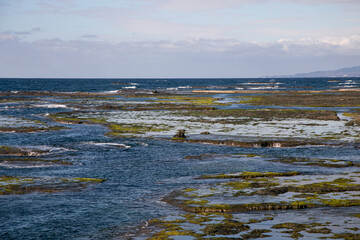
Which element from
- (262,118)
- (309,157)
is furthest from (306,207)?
(262,118)

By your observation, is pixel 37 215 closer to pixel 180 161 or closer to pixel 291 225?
pixel 291 225

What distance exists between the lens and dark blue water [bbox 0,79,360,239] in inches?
854

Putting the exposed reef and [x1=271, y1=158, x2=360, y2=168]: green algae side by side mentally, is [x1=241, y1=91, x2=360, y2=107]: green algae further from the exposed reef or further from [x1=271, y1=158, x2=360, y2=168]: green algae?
the exposed reef

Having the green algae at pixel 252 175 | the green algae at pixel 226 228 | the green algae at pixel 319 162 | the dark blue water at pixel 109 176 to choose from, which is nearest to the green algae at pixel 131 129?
the dark blue water at pixel 109 176

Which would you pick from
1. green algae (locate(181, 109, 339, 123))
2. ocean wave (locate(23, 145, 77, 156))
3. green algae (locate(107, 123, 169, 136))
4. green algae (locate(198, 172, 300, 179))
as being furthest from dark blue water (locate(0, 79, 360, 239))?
green algae (locate(181, 109, 339, 123))

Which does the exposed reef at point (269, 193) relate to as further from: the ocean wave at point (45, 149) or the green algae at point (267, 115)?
the green algae at point (267, 115)

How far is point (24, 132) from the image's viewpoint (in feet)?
187

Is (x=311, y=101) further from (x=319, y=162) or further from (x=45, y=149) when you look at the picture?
(x=45, y=149)

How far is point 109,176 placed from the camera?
33000mm

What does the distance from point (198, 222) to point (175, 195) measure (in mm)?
5443

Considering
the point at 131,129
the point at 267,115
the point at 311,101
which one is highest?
the point at 311,101

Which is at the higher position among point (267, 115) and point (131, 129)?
point (267, 115)

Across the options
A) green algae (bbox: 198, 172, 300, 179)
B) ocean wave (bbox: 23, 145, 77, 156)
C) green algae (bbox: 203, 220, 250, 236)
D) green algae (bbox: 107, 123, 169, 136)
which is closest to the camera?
green algae (bbox: 203, 220, 250, 236)

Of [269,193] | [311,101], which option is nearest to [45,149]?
[269,193]
